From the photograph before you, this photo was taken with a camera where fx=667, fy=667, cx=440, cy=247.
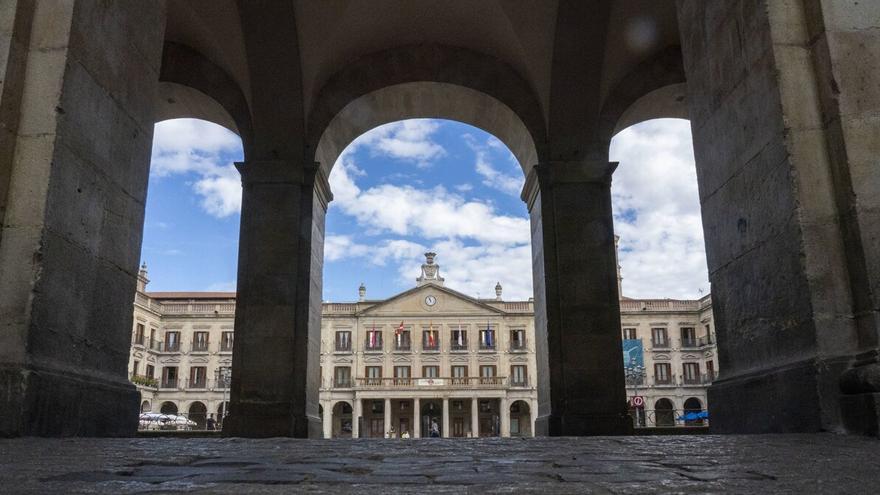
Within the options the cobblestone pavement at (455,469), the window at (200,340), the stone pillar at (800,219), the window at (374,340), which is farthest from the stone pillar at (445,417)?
the cobblestone pavement at (455,469)

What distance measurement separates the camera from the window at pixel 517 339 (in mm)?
50406

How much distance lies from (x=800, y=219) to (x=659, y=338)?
46.8 meters

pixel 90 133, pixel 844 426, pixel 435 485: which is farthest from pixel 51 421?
pixel 844 426

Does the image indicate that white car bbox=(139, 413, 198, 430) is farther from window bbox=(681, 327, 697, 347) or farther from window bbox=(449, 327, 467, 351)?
window bbox=(681, 327, 697, 347)

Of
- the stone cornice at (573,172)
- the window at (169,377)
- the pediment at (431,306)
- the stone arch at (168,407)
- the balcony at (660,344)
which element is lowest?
the stone arch at (168,407)

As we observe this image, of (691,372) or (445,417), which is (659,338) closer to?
(691,372)

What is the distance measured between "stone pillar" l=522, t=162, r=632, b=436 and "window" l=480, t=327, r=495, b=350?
38.7 meters

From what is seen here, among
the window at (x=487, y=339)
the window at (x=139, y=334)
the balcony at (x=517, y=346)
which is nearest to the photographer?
the window at (x=139, y=334)

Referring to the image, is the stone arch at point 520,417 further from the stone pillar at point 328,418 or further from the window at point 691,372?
the stone pillar at point 328,418

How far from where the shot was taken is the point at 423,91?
11172mm

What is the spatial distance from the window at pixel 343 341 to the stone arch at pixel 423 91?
40.0m

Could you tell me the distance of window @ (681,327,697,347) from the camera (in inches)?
1883

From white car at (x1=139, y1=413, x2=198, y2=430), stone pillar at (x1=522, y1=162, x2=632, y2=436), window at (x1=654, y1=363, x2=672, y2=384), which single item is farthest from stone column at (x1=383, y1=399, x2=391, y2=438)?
stone pillar at (x1=522, y1=162, x2=632, y2=436)

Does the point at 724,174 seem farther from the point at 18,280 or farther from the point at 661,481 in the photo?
the point at 18,280
